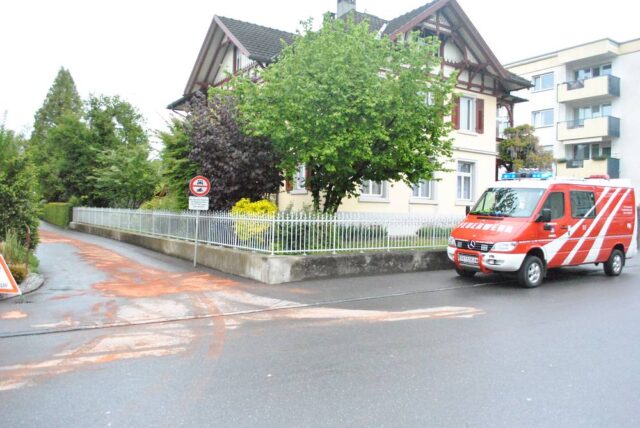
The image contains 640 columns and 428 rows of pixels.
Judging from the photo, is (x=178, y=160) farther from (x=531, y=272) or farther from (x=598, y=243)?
(x=598, y=243)

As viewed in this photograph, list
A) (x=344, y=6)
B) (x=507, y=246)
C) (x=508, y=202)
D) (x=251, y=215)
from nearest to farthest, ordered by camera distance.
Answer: (x=507, y=246)
(x=508, y=202)
(x=251, y=215)
(x=344, y=6)

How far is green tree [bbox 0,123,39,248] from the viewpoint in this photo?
1166cm

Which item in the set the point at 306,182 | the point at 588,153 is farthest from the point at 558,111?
the point at 306,182

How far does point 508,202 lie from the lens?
460 inches

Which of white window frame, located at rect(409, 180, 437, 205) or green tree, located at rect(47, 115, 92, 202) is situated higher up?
green tree, located at rect(47, 115, 92, 202)

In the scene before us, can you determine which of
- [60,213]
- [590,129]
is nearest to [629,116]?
[590,129]

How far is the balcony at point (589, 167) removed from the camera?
32906mm

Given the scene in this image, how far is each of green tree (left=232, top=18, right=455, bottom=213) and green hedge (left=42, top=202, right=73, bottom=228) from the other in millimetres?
23866

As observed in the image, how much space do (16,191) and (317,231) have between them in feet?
23.0

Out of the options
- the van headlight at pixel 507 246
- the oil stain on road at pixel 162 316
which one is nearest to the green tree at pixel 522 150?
the van headlight at pixel 507 246

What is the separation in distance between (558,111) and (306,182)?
1101 inches

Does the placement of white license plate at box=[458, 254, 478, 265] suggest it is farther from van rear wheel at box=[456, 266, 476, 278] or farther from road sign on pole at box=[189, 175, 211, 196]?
road sign on pole at box=[189, 175, 211, 196]

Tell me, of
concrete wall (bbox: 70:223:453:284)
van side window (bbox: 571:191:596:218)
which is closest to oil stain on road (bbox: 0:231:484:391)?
concrete wall (bbox: 70:223:453:284)

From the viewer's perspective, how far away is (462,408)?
424 centimetres
